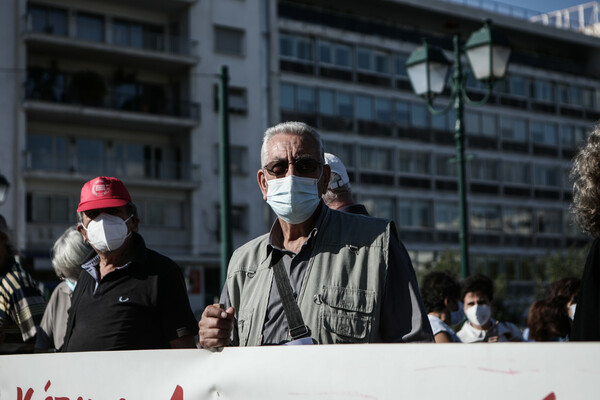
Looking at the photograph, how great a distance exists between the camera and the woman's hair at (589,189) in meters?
2.83

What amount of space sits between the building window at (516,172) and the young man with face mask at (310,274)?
48405 mm

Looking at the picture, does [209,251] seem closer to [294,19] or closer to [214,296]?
[214,296]

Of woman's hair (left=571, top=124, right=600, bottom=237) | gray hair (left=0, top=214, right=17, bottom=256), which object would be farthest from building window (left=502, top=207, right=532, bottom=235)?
woman's hair (left=571, top=124, right=600, bottom=237)

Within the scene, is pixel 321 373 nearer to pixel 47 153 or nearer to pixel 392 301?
pixel 392 301

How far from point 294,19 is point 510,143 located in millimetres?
16153

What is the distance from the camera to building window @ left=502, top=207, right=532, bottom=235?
50.5 metres

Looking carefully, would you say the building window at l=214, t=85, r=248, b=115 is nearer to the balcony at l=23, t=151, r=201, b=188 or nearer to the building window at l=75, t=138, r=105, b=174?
the balcony at l=23, t=151, r=201, b=188

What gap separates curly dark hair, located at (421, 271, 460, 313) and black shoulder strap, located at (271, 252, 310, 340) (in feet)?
8.91

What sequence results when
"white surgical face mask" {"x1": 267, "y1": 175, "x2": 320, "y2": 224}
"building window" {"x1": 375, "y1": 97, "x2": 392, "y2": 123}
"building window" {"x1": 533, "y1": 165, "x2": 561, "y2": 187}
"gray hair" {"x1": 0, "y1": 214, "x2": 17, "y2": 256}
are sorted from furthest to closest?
"building window" {"x1": 533, "y1": 165, "x2": 561, "y2": 187} → "building window" {"x1": 375, "y1": 97, "x2": 392, "y2": 123} → "gray hair" {"x1": 0, "y1": 214, "x2": 17, "y2": 256} → "white surgical face mask" {"x1": 267, "y1": 175, "x2": 320, "y2": 224}

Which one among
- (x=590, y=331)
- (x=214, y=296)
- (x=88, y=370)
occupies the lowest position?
(x=214, y=296)

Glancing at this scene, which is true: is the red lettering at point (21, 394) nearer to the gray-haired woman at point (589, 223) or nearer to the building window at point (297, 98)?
the gray-haired woman at point (589, 223)

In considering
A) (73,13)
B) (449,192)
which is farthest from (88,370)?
(449,192)

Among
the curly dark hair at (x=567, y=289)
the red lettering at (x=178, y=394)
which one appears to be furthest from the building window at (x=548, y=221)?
the red lettering at (x=178, y=394)

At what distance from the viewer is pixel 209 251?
123 feet
